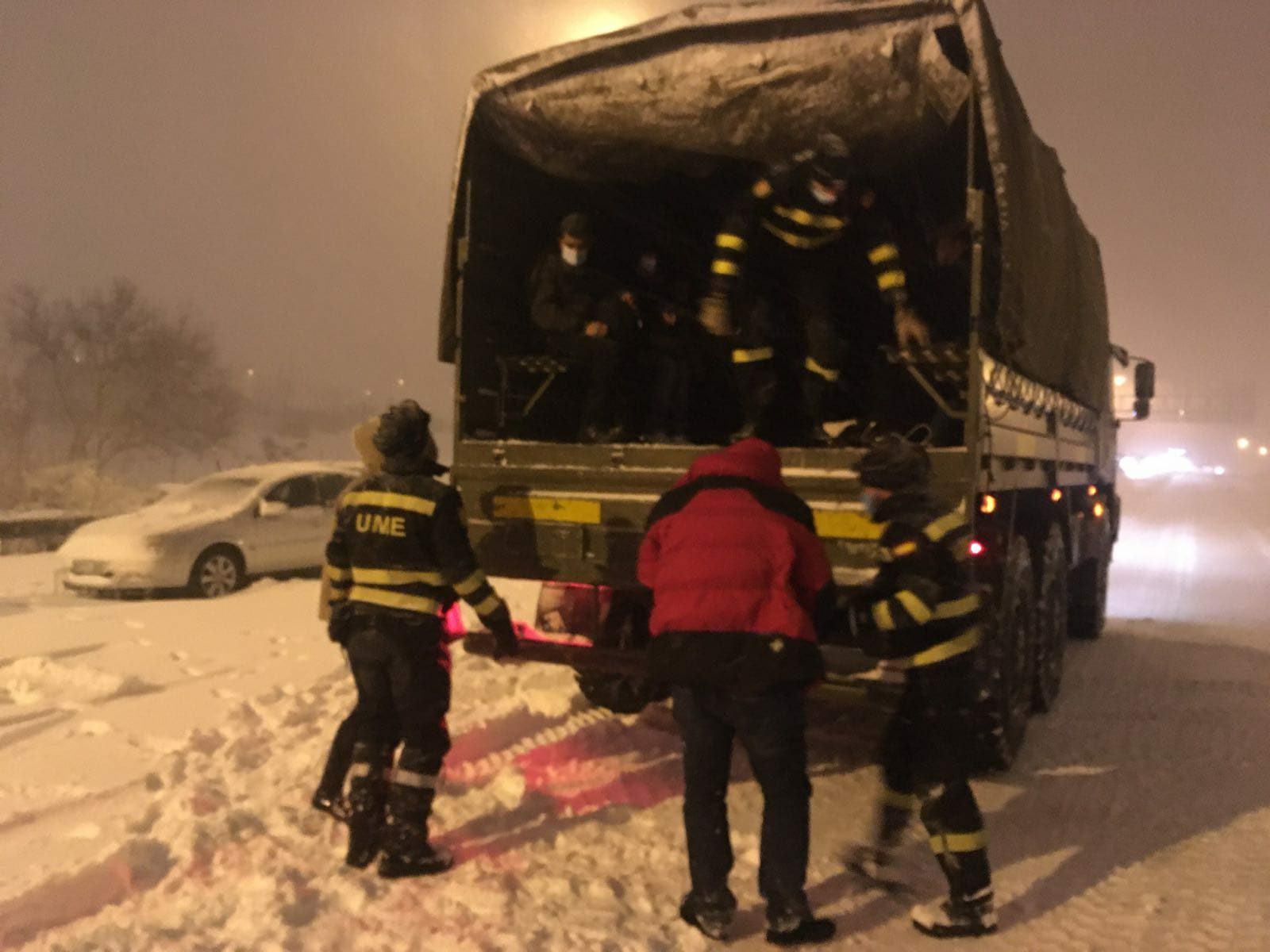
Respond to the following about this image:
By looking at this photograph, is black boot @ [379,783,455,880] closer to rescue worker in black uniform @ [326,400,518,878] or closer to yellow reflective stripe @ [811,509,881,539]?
rescue worker in black uniform @ [326,400,518,878]

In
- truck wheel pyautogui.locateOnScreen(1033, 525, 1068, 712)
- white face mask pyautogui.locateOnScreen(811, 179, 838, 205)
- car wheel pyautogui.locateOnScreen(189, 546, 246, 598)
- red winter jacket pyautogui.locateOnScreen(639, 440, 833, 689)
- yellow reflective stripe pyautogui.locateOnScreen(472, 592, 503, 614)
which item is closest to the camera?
red winter jacket pyautogui.locateOnScreen(639, 440, 833, 689)

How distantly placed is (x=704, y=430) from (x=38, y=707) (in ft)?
13.8

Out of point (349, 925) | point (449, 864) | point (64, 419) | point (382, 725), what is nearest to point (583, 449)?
→ point (382, 725)

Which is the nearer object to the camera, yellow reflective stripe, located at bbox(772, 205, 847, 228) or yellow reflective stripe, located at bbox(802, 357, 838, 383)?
yellow reflective stripe, located at bbox(772, 205, 847, 228)

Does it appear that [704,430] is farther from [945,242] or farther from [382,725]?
[382,725]

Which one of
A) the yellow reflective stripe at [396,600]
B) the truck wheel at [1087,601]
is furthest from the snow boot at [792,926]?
the truck wheel at [1087,601]

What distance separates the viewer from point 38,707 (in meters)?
5.65

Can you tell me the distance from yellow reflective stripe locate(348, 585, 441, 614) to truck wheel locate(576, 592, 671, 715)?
1.45 m

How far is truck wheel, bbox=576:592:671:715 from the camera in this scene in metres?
5.23

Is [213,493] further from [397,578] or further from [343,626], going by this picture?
[397,578]

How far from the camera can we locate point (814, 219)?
5484mm

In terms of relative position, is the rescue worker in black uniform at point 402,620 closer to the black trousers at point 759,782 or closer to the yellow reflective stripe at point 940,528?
the black trousers at point 759,782

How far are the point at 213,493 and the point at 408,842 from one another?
8883mm

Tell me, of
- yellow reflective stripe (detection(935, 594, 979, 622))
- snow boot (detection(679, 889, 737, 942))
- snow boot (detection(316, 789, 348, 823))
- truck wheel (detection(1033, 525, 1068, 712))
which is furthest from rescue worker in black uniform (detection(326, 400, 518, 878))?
truck wheel (detection(1033, 525, 1068, 712))
